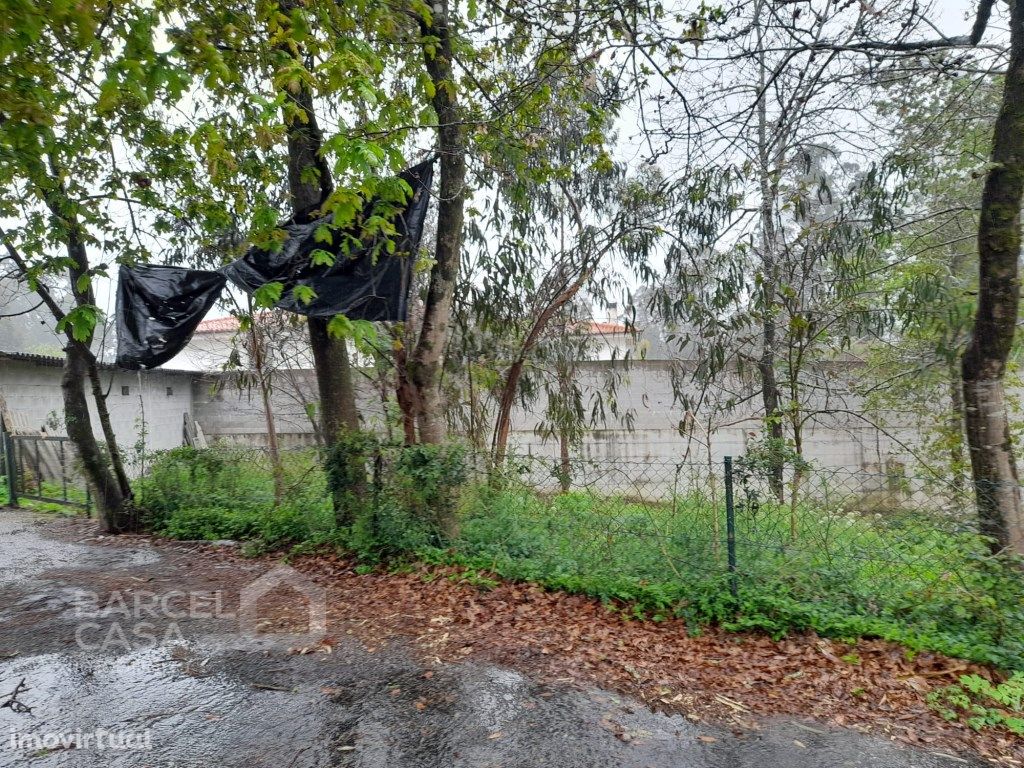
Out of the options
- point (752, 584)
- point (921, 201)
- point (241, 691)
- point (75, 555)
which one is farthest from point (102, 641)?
point (921, 201)

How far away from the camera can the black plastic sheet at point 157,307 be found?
5.99m

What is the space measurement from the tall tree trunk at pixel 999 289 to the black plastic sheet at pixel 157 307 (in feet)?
20.6

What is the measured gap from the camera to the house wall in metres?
11.1

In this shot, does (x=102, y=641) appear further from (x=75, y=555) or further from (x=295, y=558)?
(x=75, y=555)

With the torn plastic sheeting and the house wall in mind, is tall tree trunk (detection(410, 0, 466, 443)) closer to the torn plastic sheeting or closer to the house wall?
the torn plastic sheeting

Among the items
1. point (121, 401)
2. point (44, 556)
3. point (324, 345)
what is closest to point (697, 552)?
point (324, 345)

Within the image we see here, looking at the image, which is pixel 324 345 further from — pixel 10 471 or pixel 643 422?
pixel 643 422

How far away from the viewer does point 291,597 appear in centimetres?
491

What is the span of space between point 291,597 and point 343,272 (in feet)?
9.11

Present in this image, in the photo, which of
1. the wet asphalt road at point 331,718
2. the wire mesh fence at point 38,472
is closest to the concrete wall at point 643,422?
the wire mesh fence at point 38,472

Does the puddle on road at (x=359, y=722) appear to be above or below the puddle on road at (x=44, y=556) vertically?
below

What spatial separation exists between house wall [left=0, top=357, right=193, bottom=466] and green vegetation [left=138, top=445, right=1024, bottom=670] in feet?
19.1

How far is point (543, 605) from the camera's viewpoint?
449 centimetres

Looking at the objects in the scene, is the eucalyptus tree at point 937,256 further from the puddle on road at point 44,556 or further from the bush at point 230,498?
the puddle on road at point 44,556
